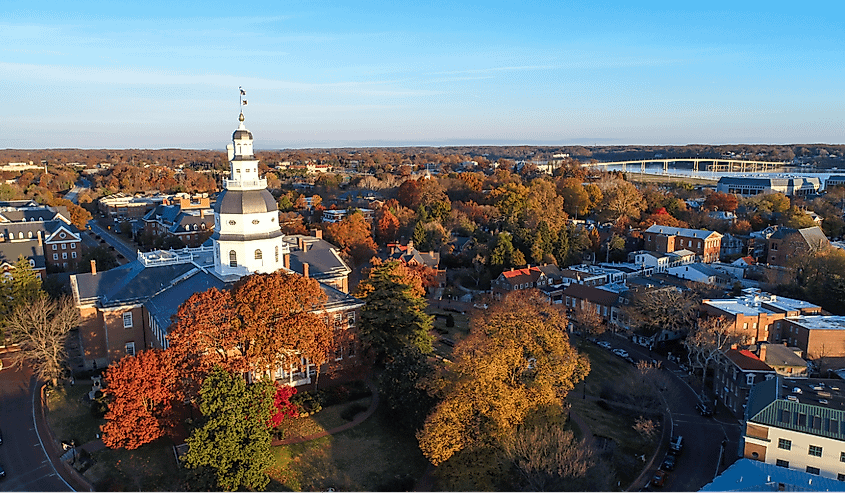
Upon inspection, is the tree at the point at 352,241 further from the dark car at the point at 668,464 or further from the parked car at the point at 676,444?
the dark car at the point at 668,464

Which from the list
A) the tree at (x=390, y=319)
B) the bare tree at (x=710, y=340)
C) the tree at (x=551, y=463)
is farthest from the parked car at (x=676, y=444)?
the tree at (x=390, y=319)

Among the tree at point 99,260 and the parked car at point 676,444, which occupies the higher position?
the tree at point 99,260

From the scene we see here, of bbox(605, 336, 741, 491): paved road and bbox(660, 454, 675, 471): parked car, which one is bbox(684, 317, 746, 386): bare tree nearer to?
bbox(605, 336, 741, 491): paved road

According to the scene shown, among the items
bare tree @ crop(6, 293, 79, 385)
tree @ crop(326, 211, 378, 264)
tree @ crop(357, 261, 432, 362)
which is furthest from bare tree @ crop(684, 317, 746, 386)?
bare tree @ crop(6, 293, 79, 385)

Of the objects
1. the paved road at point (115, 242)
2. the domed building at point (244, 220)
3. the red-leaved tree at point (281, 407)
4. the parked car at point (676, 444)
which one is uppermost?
the domed building at point (244, 220)

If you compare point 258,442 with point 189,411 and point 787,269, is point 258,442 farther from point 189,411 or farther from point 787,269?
point 787,269

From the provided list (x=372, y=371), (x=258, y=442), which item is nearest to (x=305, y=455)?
(x=258, y=442)
